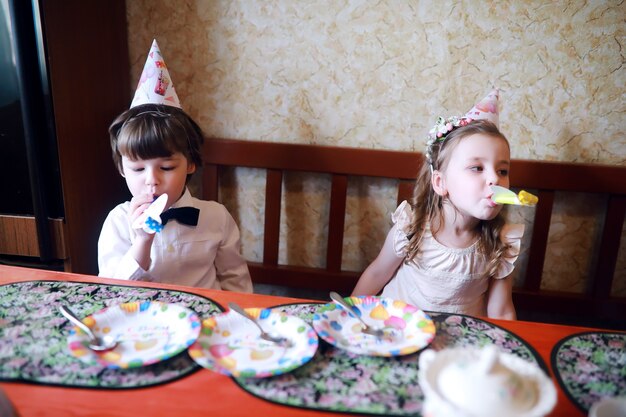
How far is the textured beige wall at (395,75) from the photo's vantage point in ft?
4.64

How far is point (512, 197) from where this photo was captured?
0.97 m

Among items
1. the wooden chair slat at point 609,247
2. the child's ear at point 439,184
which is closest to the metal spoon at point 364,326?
the child's ear at point 439,184

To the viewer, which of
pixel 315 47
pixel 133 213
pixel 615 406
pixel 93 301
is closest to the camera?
pixel 615 406

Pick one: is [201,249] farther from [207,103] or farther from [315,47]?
[315,47]

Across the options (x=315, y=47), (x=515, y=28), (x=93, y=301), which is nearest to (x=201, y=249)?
(x=93, y=301)

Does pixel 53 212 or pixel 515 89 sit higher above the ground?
pixel 515 89

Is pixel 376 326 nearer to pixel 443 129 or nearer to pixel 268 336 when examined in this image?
pixel 268 336

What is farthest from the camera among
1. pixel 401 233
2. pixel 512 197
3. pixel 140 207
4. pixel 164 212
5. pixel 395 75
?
pixel 395 75

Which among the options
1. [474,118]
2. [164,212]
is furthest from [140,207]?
[474,118]

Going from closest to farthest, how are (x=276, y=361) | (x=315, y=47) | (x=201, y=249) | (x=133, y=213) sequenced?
(x=276, y=361) → (x=133, y=213) → (x=201, y=249) → (x=315, y=47)

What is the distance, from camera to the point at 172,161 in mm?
1131

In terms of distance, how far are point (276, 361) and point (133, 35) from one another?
4.23 feet

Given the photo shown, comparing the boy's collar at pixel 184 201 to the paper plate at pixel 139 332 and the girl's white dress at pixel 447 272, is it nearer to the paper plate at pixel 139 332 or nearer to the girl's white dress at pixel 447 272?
the paper plate at pixel 139 332

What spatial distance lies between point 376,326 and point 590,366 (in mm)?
332
